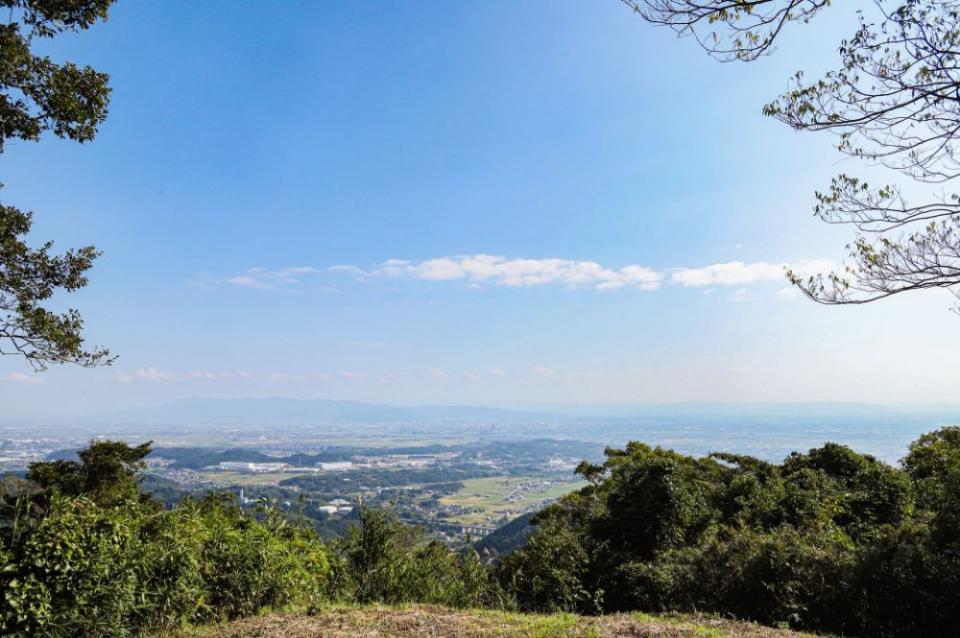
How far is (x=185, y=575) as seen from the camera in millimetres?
4195

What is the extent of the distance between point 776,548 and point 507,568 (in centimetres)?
438

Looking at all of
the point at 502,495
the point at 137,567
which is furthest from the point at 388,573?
the point at 502,495

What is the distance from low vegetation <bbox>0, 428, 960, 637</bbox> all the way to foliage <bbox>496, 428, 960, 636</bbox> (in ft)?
0.08

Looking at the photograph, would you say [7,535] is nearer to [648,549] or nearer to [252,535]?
[252,535]

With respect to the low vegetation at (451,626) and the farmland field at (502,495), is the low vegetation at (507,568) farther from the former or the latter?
the farmland field at (502,495)

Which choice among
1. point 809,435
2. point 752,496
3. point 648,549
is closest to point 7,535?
point 648,549

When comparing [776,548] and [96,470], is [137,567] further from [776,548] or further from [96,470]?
[96,470]

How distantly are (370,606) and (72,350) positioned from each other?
4.80 metres

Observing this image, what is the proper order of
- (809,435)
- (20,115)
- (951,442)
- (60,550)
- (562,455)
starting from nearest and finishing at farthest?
(60,550) < (20,115) < (951,442) < (809,435) < (562,455)

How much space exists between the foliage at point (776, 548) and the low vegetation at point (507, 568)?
0.02 meters

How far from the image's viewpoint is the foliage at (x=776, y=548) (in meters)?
5.70

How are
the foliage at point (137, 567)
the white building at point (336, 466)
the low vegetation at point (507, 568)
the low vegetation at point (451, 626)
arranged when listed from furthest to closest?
the white building at point (336, 466), the low vegetation at point (451, 626), the low vegetation at point (507, 568), the foliage at point (137, 567)

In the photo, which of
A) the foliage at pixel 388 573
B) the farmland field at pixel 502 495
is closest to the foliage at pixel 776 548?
the foliage at pixel 388 573

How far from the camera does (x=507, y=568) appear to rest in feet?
29.7
